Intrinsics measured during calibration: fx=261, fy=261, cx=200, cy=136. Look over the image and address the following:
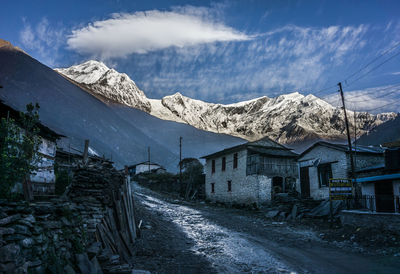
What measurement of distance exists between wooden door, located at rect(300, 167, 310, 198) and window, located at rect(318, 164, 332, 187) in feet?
4.51

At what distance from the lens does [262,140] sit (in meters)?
31.7

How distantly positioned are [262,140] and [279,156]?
326 centimetres

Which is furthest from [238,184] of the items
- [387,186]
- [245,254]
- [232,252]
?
[245,254]

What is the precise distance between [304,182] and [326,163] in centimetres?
324

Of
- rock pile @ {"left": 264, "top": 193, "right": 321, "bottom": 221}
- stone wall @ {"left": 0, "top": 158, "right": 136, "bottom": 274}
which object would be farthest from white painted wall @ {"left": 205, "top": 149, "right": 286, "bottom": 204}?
stone wall @ {"left": 0, "top": 158, "right": 136, "bottom": 274}

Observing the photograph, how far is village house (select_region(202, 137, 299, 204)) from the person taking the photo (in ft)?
90.3

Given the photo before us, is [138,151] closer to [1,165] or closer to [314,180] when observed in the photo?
[314,180]

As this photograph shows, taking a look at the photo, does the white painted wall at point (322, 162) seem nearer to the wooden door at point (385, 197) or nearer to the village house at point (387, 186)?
the village house at point (387, 186)

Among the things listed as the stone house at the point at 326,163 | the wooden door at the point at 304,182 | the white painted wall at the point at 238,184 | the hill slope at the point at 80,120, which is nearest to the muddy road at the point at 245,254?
the stone house at the point at 326,163

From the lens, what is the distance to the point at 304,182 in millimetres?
24484

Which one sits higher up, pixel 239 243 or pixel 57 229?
pixel 57 229

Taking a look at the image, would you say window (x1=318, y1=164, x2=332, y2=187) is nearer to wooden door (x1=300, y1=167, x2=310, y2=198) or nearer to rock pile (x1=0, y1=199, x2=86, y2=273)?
wooden door (x1=300, y1=167, x2=310, y2=198)

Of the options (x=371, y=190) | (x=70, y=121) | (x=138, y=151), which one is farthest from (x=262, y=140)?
(x=70, y=121)

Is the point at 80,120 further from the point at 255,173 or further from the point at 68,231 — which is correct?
the point at 68,231
